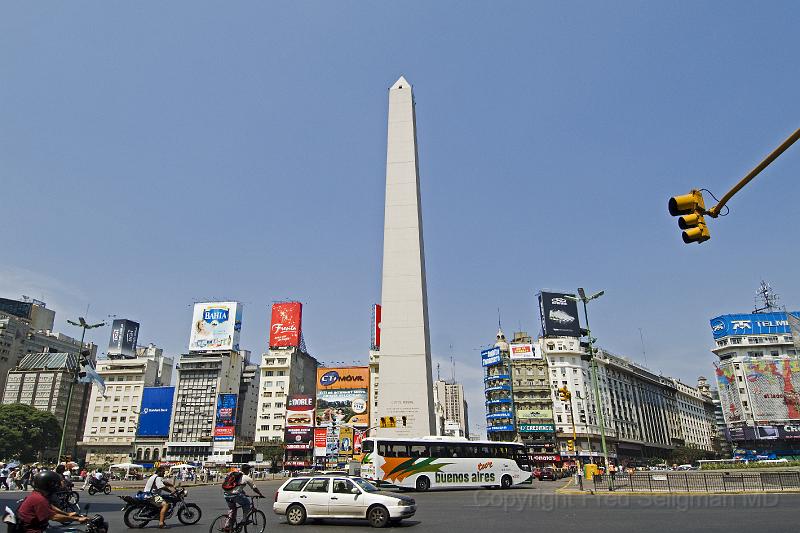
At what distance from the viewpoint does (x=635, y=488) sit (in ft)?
75.3

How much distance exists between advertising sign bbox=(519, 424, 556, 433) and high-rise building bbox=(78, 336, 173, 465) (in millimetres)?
61364

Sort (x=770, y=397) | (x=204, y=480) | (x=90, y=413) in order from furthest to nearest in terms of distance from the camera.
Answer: (x=90, y=413)
(x=770, y=397)
(x=204, y=480)

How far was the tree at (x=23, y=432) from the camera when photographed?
70.7m

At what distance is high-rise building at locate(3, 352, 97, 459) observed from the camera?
107 m

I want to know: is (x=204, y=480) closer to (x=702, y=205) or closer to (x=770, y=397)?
(x=702, y=205)

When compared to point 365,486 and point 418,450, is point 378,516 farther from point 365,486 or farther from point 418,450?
point 418,450

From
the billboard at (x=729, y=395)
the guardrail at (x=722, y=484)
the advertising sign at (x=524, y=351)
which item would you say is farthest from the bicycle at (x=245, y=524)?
the billboard at (x=729, y=395)

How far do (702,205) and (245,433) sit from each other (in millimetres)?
109221

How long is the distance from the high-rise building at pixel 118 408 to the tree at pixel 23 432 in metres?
20.4

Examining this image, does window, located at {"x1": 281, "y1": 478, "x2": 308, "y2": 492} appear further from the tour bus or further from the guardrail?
the guardrail

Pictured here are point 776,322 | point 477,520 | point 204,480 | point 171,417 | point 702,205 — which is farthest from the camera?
point 171,417

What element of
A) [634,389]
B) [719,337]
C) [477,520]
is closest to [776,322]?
[719,337]

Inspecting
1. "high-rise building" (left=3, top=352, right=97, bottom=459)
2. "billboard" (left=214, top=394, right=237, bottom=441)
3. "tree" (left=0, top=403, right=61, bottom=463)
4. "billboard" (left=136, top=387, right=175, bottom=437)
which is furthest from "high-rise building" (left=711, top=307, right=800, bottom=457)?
"high-rise building" (left=3, top=352, right=97, bottom=459)

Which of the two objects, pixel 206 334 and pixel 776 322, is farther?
pixel 206 334
